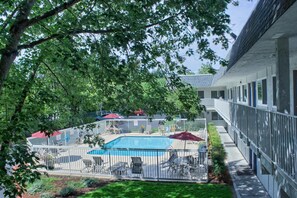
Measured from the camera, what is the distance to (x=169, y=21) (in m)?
7.26

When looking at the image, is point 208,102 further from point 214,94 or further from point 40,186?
point 40,186

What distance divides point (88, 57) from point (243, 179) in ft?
33.8

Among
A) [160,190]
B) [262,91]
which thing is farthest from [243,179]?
[262,91]

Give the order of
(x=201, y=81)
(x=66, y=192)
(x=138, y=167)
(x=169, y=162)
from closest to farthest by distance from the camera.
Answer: (x=66, y=192), (x=138, y=167), (x=169, y=162), (x=201, y=81)

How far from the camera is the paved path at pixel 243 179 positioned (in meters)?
12.1

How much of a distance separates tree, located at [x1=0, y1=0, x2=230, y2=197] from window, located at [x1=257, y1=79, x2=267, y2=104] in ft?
20.9

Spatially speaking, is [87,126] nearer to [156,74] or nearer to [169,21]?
[156,74]

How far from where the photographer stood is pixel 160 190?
13.6 metres

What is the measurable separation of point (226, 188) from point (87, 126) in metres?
7.76

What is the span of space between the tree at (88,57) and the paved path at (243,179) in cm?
598

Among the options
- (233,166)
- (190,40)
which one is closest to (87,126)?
(190,40)

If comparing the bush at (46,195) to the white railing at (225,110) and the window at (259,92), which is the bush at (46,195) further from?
the white railing at (225,110)

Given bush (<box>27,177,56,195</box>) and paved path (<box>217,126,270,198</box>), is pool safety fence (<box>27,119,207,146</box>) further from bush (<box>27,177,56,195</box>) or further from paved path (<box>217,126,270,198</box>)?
bush (<box>27,177,56,195</box>)

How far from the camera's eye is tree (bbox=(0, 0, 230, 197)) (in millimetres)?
6000
